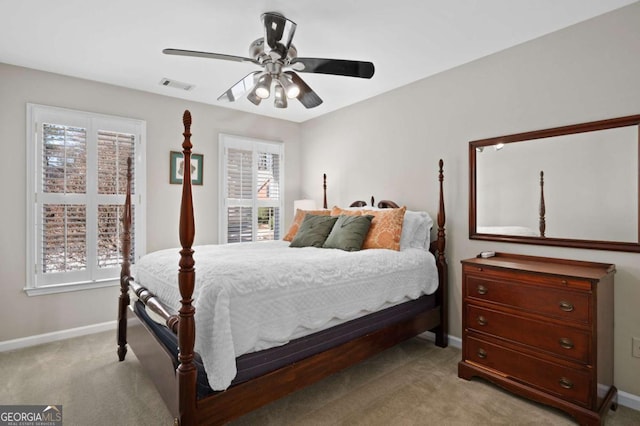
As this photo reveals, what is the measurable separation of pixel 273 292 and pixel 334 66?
1536 millimetres

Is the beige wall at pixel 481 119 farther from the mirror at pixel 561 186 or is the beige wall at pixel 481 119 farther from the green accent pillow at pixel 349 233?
the green accent pillow at pixel 349 233

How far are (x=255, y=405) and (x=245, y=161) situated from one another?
132 inches

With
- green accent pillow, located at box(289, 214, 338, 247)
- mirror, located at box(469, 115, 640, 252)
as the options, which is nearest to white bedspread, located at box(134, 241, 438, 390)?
green accent pillow, located at box(289, 214, 338, 247)

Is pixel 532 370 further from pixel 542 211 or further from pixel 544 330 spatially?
pixel 542 211

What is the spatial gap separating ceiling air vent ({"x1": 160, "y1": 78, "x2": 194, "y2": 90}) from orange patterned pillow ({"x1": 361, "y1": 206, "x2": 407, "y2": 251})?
2.47 meters

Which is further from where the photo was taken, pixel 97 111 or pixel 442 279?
pixel 97 111

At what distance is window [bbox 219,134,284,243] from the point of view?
4363 millimetres

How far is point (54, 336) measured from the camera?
3.21 meters

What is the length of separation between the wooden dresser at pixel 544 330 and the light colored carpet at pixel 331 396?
0.47 feet

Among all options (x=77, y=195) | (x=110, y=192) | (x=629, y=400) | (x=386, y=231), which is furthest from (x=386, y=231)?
(x=77, y=195)

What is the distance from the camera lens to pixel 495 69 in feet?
9.46


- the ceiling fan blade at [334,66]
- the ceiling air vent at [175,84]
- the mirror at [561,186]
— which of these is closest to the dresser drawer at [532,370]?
the mirror at [561,186]

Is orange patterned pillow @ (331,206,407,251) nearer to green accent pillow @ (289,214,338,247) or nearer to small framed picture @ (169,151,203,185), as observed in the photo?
green accent pillow @ (289,214,338,247)

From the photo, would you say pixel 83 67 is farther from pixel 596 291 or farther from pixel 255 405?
pixel 596 291
